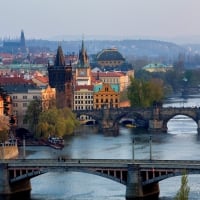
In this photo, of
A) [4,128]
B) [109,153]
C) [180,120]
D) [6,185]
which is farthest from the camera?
[180,120]

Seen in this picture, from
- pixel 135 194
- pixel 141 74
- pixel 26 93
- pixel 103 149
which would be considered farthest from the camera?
pixel 141 74

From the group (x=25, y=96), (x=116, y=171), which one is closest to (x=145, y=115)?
(x=25, y=96)

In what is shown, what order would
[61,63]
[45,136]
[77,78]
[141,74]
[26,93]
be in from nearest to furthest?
[45,136] < [26,93] < [61,63] < [77,78] < [141,74]

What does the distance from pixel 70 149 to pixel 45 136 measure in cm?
480

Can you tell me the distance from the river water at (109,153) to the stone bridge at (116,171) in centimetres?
54

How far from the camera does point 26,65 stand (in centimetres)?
12062

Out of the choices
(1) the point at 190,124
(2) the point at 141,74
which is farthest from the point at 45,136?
(2) the point at 141,74

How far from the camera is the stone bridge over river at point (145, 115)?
7069cm

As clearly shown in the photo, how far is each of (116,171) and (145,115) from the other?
30429 millimetres

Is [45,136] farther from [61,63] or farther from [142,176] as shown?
[142,176]

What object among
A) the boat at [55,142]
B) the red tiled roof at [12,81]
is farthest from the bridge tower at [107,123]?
the boat at [55,142]

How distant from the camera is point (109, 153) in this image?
54812 mm

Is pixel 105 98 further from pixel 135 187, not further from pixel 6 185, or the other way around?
pixel 135 187

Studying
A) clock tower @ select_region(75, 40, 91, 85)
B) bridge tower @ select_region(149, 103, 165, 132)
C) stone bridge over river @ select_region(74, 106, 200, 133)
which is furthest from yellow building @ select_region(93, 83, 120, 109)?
clock tower @ select_region(75, 40, 91, 85)
